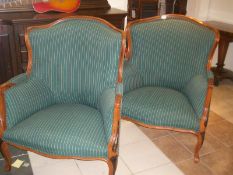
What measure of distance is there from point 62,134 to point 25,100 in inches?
16.2

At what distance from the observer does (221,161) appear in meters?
2.30

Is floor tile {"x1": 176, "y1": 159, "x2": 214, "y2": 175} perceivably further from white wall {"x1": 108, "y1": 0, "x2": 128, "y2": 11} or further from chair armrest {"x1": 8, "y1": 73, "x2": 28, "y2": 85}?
white wall {"x1": 108, "y1": 0, "x2": 128, "y2": 11}

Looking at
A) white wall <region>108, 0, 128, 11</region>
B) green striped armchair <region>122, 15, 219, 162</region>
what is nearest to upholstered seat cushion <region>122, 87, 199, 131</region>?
green striped armchair <region>122, 15, 219, 162</region>

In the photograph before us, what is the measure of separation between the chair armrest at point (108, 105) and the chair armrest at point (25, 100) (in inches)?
17.5

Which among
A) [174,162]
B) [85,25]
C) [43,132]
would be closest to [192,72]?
[174,162]

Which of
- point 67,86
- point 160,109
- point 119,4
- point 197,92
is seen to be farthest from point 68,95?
point 119,4

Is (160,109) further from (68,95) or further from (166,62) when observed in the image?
(68,95)

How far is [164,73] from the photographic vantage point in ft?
8.09

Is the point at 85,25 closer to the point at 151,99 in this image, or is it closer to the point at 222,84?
the point at 151,99

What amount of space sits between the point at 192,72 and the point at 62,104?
1.16 metres

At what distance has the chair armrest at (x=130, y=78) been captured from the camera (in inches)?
93.4

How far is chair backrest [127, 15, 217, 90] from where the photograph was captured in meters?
2.36

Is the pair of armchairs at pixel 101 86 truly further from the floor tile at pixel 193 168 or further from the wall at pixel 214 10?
the wall at pixel 214 10

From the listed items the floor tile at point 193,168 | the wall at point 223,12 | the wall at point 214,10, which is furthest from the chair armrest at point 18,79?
the wall at point 223,12
